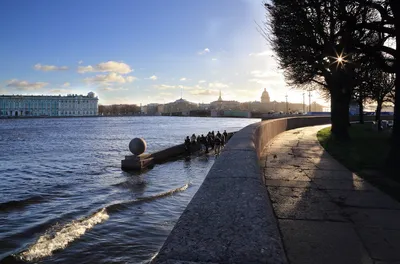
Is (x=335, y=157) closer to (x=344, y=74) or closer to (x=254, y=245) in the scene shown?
(x=344, y=74)

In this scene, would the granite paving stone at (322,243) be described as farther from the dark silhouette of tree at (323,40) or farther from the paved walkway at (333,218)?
the dark silhouette of tree at (323,40)

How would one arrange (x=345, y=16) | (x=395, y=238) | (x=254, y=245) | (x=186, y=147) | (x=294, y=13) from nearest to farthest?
1. (x=254, y=245)
2. (x=395, y=238)
3. (x=345, y=16)
4. (x=294, y=13)
5. (x=186, y=147)

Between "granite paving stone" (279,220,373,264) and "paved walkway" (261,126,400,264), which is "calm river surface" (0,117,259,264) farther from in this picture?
"granite paving stone" (279,220,373,264)

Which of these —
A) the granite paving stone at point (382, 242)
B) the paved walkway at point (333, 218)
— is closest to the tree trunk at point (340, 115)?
the paved walkway at point (333, 218)

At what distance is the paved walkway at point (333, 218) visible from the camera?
3.46 meters

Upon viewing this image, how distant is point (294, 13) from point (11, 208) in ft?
40.3

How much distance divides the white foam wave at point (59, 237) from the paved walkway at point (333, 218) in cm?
459

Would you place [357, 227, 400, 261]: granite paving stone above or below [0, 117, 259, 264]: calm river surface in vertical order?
above

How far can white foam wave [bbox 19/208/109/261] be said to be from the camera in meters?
6.80

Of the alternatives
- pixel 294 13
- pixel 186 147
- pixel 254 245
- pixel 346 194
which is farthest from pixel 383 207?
pixel 186 147

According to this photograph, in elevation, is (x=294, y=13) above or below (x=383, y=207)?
above

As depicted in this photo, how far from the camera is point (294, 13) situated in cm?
1308

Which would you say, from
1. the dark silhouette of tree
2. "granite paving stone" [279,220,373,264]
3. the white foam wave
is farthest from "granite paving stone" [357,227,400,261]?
the dark silhouette of tree

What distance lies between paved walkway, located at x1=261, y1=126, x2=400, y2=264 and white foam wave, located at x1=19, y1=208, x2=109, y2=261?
459 cm
